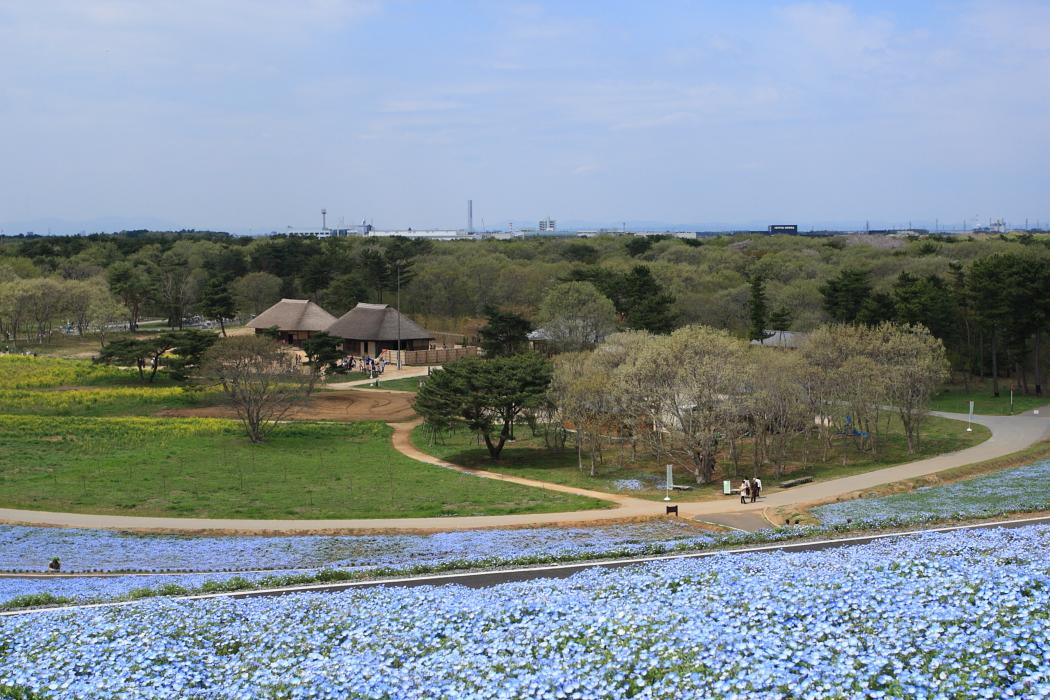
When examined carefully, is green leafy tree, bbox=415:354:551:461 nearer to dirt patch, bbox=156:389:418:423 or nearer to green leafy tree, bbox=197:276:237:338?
dirt patch, bbox=156:389:418:423

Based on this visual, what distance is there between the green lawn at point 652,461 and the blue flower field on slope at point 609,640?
16687mm

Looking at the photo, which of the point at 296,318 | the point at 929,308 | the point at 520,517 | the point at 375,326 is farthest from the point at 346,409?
the point at 929,308

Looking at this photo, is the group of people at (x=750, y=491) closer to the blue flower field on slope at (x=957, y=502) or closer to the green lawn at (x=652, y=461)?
the green lawn at (x=652, y=461)

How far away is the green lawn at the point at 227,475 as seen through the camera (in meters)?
27.3

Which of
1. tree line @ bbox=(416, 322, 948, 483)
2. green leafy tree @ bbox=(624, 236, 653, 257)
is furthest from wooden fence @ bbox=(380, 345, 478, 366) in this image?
green leafy tree @ bbox=(624, 236, 653, 257)

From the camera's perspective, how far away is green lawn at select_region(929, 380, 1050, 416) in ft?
156

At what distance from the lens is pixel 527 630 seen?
11.6m

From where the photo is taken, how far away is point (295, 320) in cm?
7212

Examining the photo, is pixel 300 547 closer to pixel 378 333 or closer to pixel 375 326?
pixel 378 333

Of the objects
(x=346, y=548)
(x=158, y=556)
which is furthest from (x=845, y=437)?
(x=158, y=556)

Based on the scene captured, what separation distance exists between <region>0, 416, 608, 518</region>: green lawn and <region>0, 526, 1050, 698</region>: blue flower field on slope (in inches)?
528

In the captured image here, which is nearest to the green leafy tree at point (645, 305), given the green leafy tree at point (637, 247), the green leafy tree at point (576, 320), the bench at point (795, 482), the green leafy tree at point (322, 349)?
the green leafy tree at point (576, 320)

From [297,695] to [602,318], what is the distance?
52.5 metres

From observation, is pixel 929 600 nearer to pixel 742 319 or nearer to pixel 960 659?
pixel 960 659
